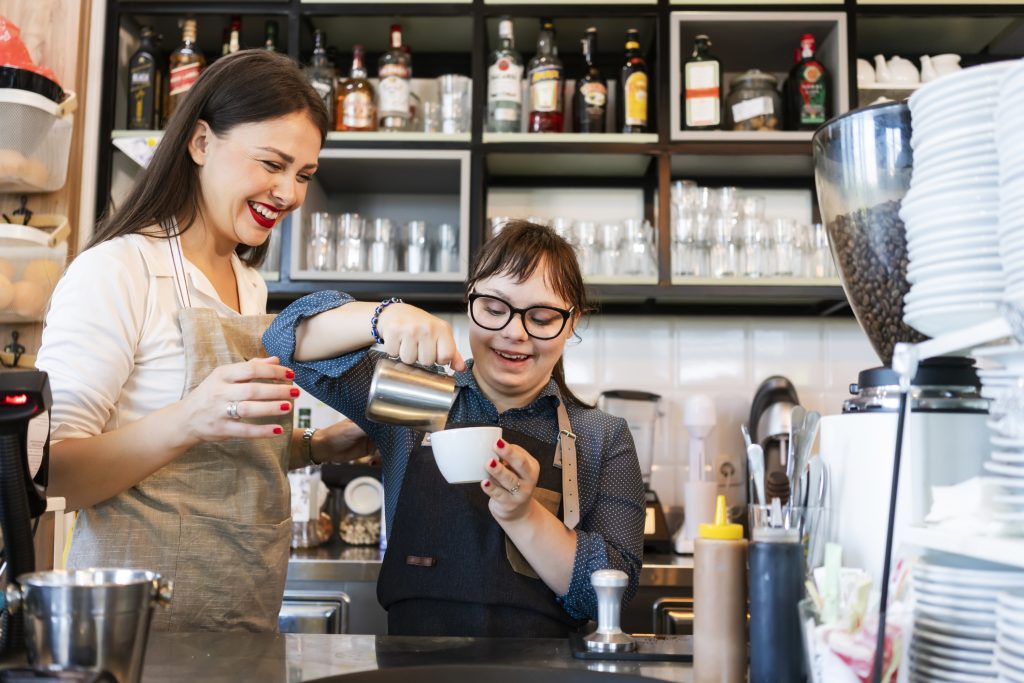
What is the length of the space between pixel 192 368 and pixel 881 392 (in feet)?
2.78

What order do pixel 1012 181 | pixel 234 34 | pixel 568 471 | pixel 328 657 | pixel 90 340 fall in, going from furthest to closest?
1. pixel 234 34
2. pixel 568 471
3. pixel 90 340
4. pixel 328 657
5. pixel 1012 181

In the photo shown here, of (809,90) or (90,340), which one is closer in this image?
(90,340)


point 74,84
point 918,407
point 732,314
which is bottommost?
point 918,407

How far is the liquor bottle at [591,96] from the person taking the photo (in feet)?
8.46

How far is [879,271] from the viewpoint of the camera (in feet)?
2.89

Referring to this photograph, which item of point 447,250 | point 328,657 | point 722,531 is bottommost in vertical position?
point 328,657

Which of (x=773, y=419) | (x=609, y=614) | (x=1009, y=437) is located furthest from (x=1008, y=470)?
(x=773, y=419)

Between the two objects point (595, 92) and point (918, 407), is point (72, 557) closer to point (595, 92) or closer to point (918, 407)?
point (918, 407)

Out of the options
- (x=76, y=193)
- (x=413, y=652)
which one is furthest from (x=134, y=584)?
(x=76, y=193)

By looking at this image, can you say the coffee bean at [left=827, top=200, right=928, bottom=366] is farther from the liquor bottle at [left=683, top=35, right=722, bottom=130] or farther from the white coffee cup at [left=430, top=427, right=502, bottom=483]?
the liquor bottle at [left=683, top=35, right=722, bottom=130]

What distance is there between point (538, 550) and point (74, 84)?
6.56ft

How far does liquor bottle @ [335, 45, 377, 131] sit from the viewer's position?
2.57m

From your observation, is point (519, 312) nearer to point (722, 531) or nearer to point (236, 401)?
point (236, 401)

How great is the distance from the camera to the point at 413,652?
952mm
